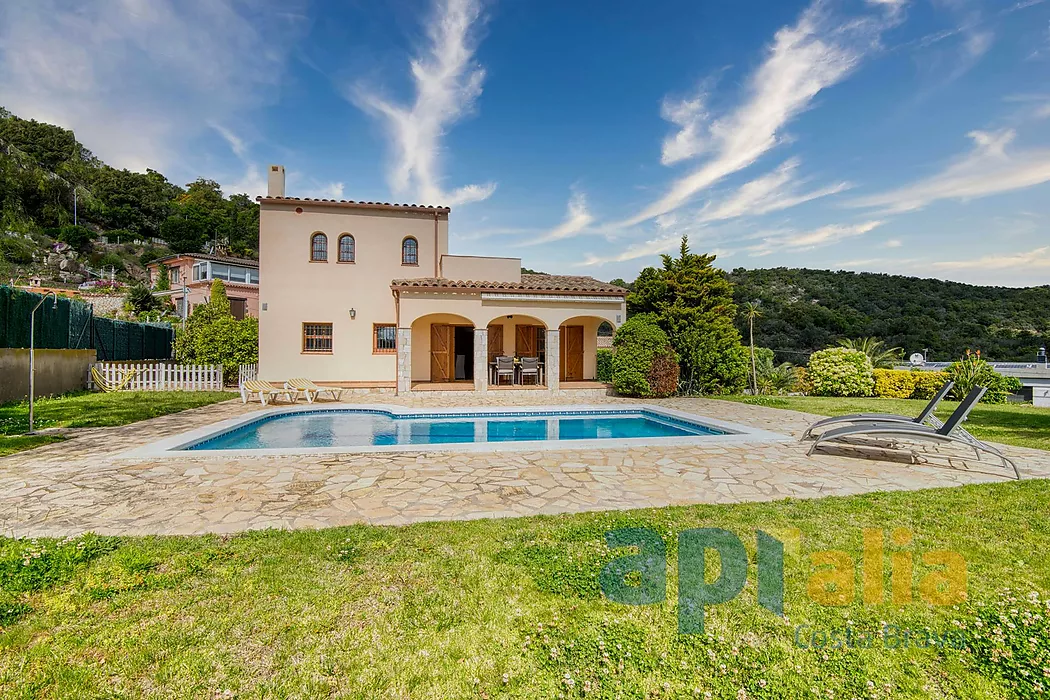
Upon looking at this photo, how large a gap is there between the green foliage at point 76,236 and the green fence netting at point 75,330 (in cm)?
4106

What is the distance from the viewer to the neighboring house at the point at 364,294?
631 inches

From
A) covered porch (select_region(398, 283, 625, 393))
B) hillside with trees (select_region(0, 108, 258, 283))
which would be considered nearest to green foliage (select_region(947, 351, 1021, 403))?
covered porch (select_region(398, 283, 625, 393))

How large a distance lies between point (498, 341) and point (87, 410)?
12.6 metres

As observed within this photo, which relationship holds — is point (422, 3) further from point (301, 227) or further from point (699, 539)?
point (699, 539)

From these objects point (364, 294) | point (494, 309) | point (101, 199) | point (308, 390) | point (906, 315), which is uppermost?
point (101, 199)

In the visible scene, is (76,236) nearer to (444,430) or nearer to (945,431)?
(444,430)

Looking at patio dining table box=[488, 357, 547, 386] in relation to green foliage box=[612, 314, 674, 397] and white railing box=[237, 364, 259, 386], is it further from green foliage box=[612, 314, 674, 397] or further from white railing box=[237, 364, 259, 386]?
white railing box=[237, 364, 259, 386]

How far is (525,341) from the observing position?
19344 millimetres

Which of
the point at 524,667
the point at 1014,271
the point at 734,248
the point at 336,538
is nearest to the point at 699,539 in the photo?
the point at 524,667

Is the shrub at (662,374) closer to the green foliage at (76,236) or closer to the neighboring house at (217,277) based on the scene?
the neighboring house at (217,277)

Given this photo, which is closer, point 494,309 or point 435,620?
point 435,620

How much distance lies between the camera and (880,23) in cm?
1111

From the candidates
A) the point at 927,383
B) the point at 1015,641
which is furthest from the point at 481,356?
the point at 927,383

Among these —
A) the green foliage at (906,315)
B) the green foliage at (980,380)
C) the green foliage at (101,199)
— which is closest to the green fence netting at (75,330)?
the green foliage at (980,380)
